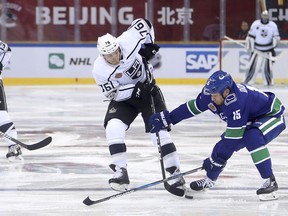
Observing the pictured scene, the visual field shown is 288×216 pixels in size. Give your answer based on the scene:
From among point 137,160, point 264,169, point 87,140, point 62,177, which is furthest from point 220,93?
point 87,140

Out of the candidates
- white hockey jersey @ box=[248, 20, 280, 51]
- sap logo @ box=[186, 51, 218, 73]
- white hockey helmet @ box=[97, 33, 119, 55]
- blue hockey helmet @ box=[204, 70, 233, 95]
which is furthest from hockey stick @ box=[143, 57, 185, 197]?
sap logo @ box=[186, 51, 218, 73]

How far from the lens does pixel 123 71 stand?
5418 millimetres

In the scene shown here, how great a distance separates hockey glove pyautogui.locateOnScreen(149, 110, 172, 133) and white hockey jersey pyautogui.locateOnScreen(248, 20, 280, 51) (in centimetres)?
837

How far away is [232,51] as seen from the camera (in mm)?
13391

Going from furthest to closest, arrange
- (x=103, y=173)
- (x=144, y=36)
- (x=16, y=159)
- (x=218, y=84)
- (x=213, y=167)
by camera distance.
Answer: (x=16, y=159) → (x=103, y=173) → (x=144, y=36) → (x=213, y=167) → (x=218, y=84)

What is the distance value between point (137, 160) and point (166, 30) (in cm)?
939

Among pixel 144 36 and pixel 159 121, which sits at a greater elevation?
pixel 144 36

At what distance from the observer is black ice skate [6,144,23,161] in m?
6.70

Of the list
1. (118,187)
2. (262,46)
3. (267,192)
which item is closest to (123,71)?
(118,187)

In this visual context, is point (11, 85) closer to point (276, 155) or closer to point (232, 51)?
point (232, 51)

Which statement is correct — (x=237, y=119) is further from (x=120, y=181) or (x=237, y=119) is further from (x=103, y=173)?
(x=103, y=173)

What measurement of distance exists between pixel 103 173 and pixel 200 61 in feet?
29.1

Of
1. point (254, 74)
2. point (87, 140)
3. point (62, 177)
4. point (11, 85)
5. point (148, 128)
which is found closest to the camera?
point (148, 128)

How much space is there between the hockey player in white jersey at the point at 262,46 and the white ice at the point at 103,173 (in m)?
3.41
